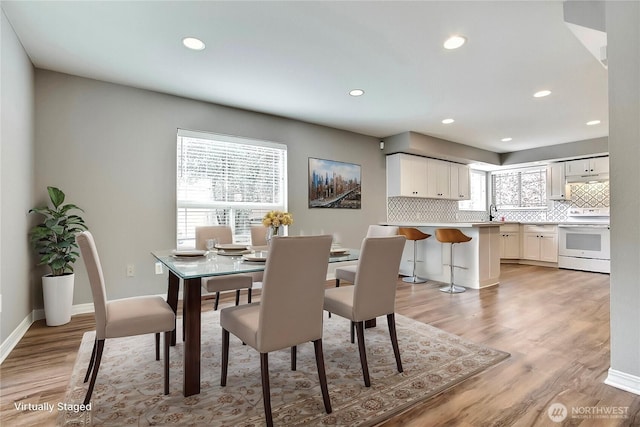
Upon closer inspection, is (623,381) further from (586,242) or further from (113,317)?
(586,242)

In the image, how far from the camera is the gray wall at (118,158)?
3186 millimetres

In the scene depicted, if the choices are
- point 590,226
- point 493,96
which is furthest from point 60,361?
point 590,226

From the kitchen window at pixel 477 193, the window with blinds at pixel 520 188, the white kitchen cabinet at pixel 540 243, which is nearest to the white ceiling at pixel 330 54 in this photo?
the white kitchen cabinet at pixel 540 243

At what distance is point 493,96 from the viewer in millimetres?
3854

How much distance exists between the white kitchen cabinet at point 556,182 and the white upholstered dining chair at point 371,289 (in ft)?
20.6

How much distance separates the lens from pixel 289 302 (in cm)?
160

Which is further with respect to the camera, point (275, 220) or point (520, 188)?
point (520, 188)

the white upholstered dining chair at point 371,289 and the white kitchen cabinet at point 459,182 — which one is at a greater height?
the white kitchen cabinet at point 459,182

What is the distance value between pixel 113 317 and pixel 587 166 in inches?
308

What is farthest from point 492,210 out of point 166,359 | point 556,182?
point 166,359

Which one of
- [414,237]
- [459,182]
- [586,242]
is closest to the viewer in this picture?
[414,237]

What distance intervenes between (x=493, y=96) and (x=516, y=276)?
3217 mm

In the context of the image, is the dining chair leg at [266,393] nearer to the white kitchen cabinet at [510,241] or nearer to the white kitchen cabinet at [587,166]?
the white kitchen cabinet at [510,241]

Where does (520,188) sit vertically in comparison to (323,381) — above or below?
above
